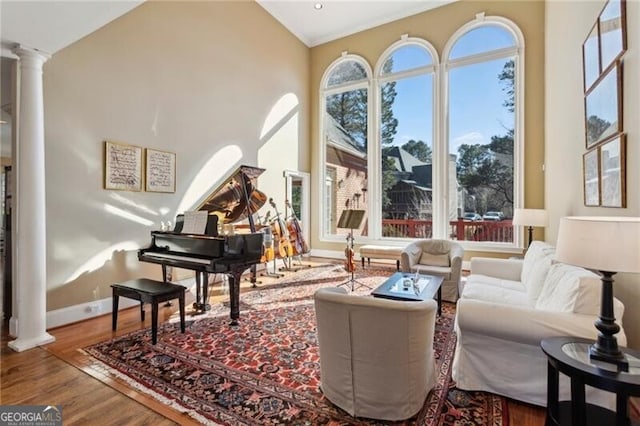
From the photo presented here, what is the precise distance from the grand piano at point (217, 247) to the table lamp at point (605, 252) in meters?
2.89

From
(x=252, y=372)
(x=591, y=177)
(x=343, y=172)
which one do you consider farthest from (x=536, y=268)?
(x=343, y=172)

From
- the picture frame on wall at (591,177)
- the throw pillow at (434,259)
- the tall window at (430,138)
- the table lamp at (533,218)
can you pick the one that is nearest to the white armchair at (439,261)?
the throw pillow at (434,259)

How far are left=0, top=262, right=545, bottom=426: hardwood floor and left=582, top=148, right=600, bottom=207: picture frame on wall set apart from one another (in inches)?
77.3

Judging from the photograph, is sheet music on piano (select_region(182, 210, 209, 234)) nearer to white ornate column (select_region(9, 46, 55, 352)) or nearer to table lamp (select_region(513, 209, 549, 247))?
white ornate column (select_region(9, 46, 55, 352))

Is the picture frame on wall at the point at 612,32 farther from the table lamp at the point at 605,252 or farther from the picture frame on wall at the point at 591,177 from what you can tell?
the table lamp at the point at 605,252

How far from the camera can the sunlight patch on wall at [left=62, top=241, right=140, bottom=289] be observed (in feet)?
11.9

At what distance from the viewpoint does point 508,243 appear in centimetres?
616

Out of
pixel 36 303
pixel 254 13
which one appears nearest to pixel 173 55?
pixel 254 13

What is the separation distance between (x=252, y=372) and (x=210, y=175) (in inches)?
144

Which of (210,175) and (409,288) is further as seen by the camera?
(210,175)

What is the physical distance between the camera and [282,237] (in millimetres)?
6195

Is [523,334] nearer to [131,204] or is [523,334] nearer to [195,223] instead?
[195,223]

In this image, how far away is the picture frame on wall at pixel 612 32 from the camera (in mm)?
2314

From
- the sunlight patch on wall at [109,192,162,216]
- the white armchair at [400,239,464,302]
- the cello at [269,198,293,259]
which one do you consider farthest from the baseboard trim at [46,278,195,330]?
the white armchair at [400,239,464,302]
